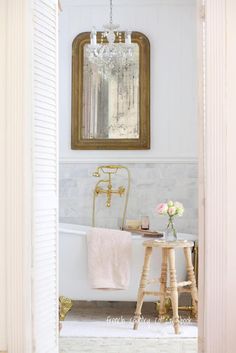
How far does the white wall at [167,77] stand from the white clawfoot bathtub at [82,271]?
4.49 feet

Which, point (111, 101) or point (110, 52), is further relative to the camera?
point (111, 101)

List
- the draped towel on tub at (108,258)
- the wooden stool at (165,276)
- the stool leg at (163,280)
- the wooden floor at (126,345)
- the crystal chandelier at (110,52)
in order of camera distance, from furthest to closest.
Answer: the crystal chandelier at (110,52) → the draped towel on tub at (108,258) → the stool leg at (163,280) → the wooden stool at (165,276) → the wooden floor at (126,345)

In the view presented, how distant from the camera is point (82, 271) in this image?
20.5 ft

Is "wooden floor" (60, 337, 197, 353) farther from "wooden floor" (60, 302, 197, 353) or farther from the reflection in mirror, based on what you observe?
the reflection in mirror

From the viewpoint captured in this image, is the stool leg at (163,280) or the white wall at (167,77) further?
the white wall at (167,77)

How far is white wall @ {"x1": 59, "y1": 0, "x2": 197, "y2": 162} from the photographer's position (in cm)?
734

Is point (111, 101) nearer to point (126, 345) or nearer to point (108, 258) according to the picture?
point (108, 258)

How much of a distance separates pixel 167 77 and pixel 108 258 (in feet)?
7.53

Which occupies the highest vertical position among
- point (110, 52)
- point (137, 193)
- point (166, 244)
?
point (110, 52)

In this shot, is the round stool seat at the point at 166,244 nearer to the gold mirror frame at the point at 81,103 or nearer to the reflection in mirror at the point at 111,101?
the gold mirror frame at the point at 81,103

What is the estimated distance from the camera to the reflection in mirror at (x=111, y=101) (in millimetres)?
7387
